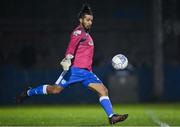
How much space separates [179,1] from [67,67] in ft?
90.5

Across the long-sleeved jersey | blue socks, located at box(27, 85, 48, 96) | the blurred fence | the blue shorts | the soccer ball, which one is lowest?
the blurred fence

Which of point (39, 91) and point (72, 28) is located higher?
point (72, 28)

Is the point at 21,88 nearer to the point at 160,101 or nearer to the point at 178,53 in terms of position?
the point at 160,101

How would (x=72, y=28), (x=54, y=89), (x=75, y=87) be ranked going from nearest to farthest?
1. (x=54, y=89)
2. (x=75, y=87)
3. (x=72, y=28)

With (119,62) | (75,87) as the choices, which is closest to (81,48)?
(119,62)

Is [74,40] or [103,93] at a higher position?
[74,40]

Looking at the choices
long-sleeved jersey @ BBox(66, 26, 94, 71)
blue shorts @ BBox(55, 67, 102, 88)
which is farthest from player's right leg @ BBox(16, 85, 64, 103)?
long-sleeved jersey @ BBox(66, 26, 94, 71)

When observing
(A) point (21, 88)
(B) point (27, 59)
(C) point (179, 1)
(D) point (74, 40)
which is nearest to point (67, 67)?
(D) point (74, 40)

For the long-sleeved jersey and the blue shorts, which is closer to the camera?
the long-sleeved jersey

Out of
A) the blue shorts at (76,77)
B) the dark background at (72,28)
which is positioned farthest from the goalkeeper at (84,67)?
the dark background at (72,28)

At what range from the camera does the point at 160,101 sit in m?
31.0

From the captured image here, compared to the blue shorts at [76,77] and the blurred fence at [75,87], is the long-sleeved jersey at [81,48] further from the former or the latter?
the blurred fence at [75,87]

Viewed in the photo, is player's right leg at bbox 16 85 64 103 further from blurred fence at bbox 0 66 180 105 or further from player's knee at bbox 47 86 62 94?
blurred fence at bbox 0 66 180 105

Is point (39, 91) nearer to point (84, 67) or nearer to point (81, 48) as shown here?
point (84, 67)
